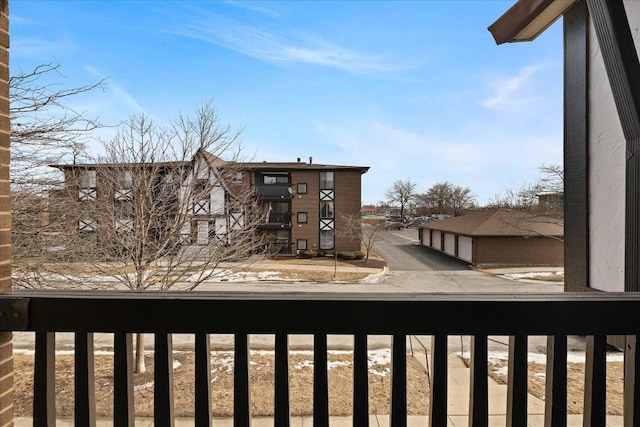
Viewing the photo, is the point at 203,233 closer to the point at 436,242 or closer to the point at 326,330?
the point at 326,330

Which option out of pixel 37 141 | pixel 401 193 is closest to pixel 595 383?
pixel 401 193

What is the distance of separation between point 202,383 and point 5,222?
30.4 inches

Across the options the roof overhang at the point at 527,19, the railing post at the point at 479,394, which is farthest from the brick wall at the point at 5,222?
the roof overhang at the point at 527,19

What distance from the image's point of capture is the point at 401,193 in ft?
14.1

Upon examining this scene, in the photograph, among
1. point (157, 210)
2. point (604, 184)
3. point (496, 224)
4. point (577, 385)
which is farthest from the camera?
point (496, 224)

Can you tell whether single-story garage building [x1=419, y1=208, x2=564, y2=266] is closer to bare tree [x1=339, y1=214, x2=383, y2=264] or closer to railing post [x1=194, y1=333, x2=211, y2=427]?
railing post [x1=194, y1=333, x2=211, y2=427]

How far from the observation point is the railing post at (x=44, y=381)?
0.83m

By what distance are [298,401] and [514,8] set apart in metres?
3.86

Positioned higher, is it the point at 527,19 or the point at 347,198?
the point at 527,19

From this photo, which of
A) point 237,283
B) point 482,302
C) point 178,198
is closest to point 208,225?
point 178,198

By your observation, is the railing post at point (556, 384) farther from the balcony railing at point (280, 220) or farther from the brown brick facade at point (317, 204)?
the balcony railing at point (280, 220)

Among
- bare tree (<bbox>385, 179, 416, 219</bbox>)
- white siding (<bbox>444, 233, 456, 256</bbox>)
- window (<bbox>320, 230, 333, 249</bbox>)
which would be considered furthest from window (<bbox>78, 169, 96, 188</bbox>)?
window (<bbox>320, 230, 333, 249</bbox>)

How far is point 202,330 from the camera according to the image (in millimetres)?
795

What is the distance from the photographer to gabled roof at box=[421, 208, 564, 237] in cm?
514
